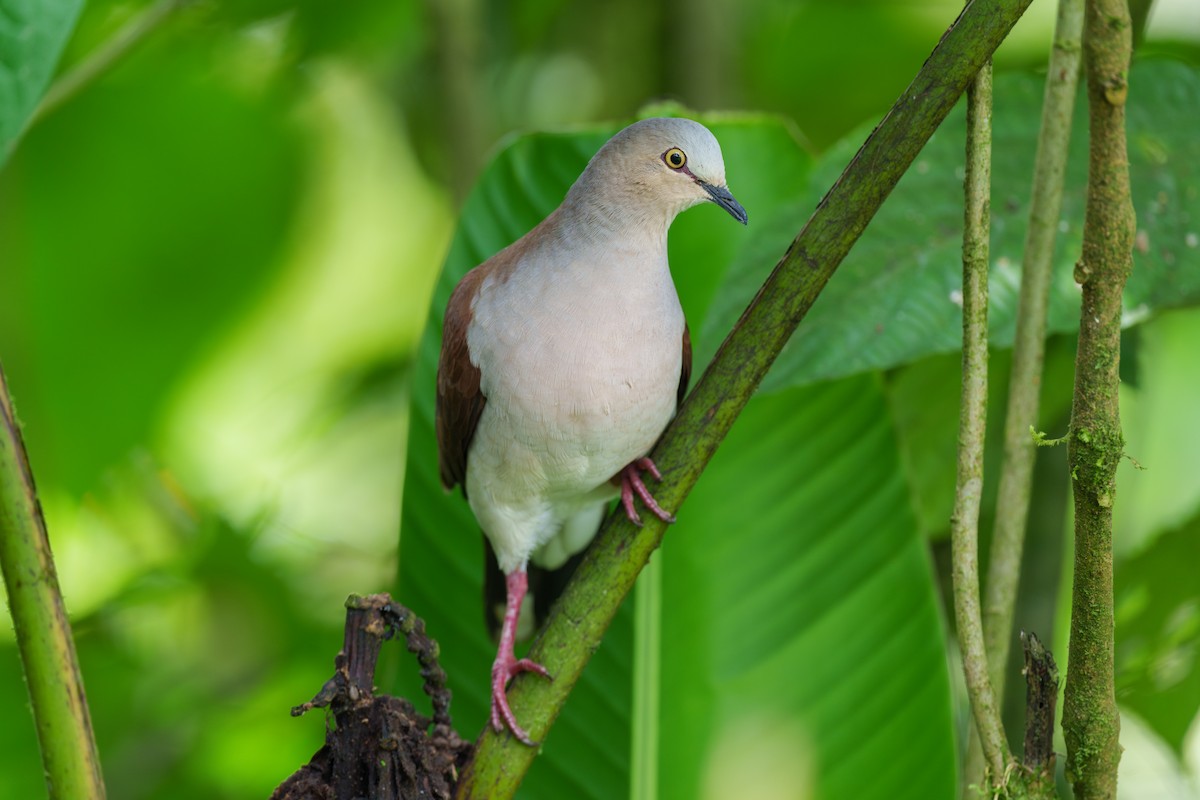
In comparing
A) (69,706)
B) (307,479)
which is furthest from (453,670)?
(307,479)

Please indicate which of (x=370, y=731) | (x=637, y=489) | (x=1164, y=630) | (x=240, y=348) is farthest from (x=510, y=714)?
(x=240, y=348)

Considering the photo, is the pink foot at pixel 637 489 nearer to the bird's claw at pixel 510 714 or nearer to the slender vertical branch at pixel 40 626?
the bird's claw at pixel 510 714

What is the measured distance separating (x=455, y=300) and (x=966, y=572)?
0.79 metres

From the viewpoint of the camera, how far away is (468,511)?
2127 mm

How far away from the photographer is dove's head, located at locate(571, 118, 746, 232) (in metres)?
1.57

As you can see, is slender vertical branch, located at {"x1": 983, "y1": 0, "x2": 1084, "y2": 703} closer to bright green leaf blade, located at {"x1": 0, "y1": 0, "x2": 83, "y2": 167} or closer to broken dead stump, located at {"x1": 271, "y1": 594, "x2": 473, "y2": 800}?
broken dead stump, located at {"x1": 271, "y1": 594, "x2": 473, "y2": 800}

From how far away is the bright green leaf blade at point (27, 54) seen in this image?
1.30 meters

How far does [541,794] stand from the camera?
6.38 ft

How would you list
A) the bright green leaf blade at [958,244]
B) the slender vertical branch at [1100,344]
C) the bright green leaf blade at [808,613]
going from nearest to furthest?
the slender vertical branch at [1100,344]
the bright green leaf blade at [958,244]
the bright green leaf blade at [808,613]

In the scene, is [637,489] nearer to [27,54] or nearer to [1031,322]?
[1031,322]

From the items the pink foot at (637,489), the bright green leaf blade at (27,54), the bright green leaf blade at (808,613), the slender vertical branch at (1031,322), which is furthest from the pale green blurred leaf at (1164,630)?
the bright green leaf blade at (27,54)

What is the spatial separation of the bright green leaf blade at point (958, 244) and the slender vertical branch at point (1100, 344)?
38 centimetres

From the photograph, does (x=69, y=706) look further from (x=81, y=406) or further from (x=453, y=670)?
(x=81, y=406)

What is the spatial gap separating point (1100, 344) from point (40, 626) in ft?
3.23
